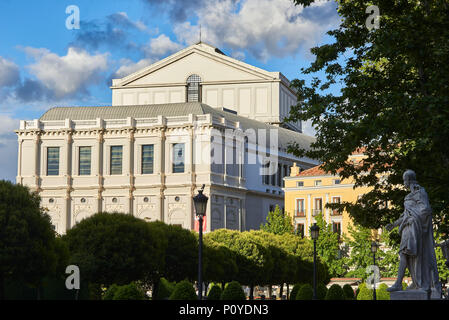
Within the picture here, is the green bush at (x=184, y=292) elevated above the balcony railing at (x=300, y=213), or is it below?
below

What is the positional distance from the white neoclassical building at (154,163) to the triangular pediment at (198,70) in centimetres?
1497

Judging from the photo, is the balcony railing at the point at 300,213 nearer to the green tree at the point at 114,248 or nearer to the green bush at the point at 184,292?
the green tree at the point at 114,248

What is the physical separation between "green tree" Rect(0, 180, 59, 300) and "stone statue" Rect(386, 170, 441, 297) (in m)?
23.1

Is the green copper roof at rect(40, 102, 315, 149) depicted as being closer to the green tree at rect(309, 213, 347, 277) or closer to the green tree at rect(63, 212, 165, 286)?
the green tree at rect(309, 213, 347, 277)

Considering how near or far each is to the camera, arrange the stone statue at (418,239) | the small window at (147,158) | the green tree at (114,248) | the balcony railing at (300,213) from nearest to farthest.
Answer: the stone statue at (418,239) → the green tree at (114,248) → the balcony railing at (300,213) → the small window at (147,158)

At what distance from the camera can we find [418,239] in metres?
19.5

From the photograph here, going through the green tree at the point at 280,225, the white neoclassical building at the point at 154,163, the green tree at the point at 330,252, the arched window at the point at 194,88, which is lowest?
the green tree at the point at 330,252

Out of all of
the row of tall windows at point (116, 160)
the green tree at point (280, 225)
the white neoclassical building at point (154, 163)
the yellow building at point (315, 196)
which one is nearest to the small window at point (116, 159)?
the row of tall windows at point (116, 160)

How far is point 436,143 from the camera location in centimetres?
2622

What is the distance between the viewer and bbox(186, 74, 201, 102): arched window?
444ft

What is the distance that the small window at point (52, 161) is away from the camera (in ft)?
368
